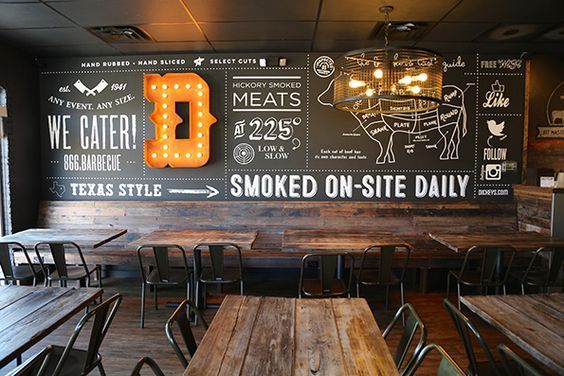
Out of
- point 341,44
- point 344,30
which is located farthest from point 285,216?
point 344,30

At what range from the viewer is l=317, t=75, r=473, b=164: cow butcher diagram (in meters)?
5.22

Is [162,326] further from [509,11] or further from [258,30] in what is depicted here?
[509,11]

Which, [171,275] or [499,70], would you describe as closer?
[171,275]

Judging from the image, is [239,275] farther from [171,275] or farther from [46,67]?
[46,67]

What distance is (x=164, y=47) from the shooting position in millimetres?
4973

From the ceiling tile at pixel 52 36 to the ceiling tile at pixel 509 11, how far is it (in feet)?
12.5

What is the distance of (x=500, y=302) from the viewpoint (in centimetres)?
238

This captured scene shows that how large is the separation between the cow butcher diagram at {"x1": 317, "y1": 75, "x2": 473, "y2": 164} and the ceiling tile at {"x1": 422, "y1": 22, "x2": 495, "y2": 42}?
78cm

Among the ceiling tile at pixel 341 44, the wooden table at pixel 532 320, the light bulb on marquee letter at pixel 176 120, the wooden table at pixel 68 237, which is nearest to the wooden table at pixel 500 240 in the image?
the wooden table at pixel 532 320

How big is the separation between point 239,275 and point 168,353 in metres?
0.92

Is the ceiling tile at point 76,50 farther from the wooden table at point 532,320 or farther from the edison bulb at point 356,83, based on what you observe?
the wooden table at point 532,320

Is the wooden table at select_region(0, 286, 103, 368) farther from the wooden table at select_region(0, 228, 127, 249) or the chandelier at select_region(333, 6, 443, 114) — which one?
the chandelier at select_region(333, 6, 443, 114)

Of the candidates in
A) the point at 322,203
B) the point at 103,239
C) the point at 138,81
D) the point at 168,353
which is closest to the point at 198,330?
the point at 168,353

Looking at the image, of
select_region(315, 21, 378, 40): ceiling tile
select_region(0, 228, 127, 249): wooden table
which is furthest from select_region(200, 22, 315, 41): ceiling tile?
select_region(0, 228, 127, 249): wooden table
